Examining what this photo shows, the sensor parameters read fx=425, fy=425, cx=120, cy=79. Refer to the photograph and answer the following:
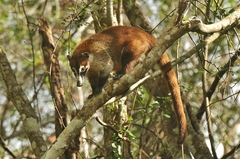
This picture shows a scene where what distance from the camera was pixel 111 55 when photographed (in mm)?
6559

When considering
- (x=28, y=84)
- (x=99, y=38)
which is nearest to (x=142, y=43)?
(x=99, y=38)

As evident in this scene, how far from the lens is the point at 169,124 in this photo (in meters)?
7.09

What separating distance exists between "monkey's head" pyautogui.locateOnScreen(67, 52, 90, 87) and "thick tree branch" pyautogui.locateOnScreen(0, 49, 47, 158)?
2.59 ft

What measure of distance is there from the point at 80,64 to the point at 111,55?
0.73 meters

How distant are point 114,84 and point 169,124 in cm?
273

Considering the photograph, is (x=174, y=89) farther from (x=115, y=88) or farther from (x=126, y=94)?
(x=115, y=88)

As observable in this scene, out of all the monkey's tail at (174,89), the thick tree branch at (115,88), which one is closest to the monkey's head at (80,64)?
the monkey's tail at (174,89)

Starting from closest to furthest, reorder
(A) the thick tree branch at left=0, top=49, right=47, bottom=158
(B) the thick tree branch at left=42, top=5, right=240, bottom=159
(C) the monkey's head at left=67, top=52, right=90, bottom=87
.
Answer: (B) the thick tree branch at left=42, top=5, right=240, bottom=159 → (A) the thick tree branch at left=0, top=49, right=47, bottom=158 → (C) the monkey's head at left=67, top=52, right=90, bottom=87

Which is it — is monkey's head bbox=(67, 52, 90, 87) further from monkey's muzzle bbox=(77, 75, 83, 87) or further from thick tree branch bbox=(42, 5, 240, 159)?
thick tree branch bbox=(42, 5, 240, 159)

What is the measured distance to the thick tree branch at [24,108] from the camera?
18.3 feet

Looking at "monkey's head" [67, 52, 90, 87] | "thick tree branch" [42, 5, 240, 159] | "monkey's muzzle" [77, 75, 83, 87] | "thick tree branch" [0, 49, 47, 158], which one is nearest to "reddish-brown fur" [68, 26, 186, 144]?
"monkey's head" [67, 52, 90, 87]

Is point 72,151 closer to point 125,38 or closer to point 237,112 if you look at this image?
point 125,38

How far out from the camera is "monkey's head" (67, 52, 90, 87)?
594cm

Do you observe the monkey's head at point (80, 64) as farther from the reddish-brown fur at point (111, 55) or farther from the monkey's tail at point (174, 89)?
the monkey's tail at point (174, 89)
